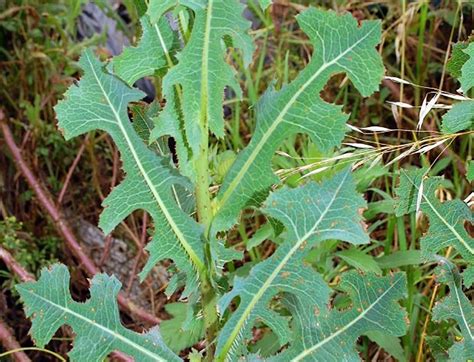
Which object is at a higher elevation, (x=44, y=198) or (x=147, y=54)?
(x=147, y=54)

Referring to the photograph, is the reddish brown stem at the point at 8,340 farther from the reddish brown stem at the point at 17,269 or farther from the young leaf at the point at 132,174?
the young leaf at the point at 132,174

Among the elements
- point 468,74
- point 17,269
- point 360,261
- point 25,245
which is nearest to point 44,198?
point 25,245

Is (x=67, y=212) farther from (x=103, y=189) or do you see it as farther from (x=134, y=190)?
(x=134, y=190)

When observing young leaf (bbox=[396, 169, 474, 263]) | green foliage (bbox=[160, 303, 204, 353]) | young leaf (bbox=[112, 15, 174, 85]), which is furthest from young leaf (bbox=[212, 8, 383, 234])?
green foliage (bbox=[160, 303, 204, 353])

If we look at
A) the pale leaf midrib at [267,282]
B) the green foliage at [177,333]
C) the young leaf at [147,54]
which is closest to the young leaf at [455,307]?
the pale leaf midrib at [267,282]

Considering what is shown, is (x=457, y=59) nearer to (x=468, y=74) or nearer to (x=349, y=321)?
(x=468, y=74)
